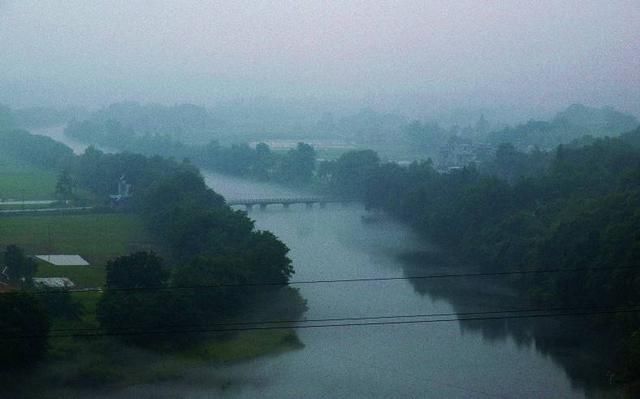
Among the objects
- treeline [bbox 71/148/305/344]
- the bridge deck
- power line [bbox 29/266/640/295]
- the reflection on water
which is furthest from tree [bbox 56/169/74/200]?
the reflection on water

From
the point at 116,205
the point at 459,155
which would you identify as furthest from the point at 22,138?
the point at 459,155

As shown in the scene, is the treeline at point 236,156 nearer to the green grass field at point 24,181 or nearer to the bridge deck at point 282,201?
the bridge deck at point 282,201

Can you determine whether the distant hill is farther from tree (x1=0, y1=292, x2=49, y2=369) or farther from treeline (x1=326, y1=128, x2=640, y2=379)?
tree (x1=0, y1=292, x2=49, y2=369)

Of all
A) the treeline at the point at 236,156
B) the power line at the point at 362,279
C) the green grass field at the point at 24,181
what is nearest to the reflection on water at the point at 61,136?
the treeline at the point at 236,156

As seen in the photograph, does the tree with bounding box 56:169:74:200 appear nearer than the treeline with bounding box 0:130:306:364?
No

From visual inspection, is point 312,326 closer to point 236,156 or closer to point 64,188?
point 64,188

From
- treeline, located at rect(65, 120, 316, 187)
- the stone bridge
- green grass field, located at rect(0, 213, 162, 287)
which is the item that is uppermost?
treeline, located at rect(65, 120, 316, 187)

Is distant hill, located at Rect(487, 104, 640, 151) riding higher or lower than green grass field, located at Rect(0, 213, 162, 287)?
higher
